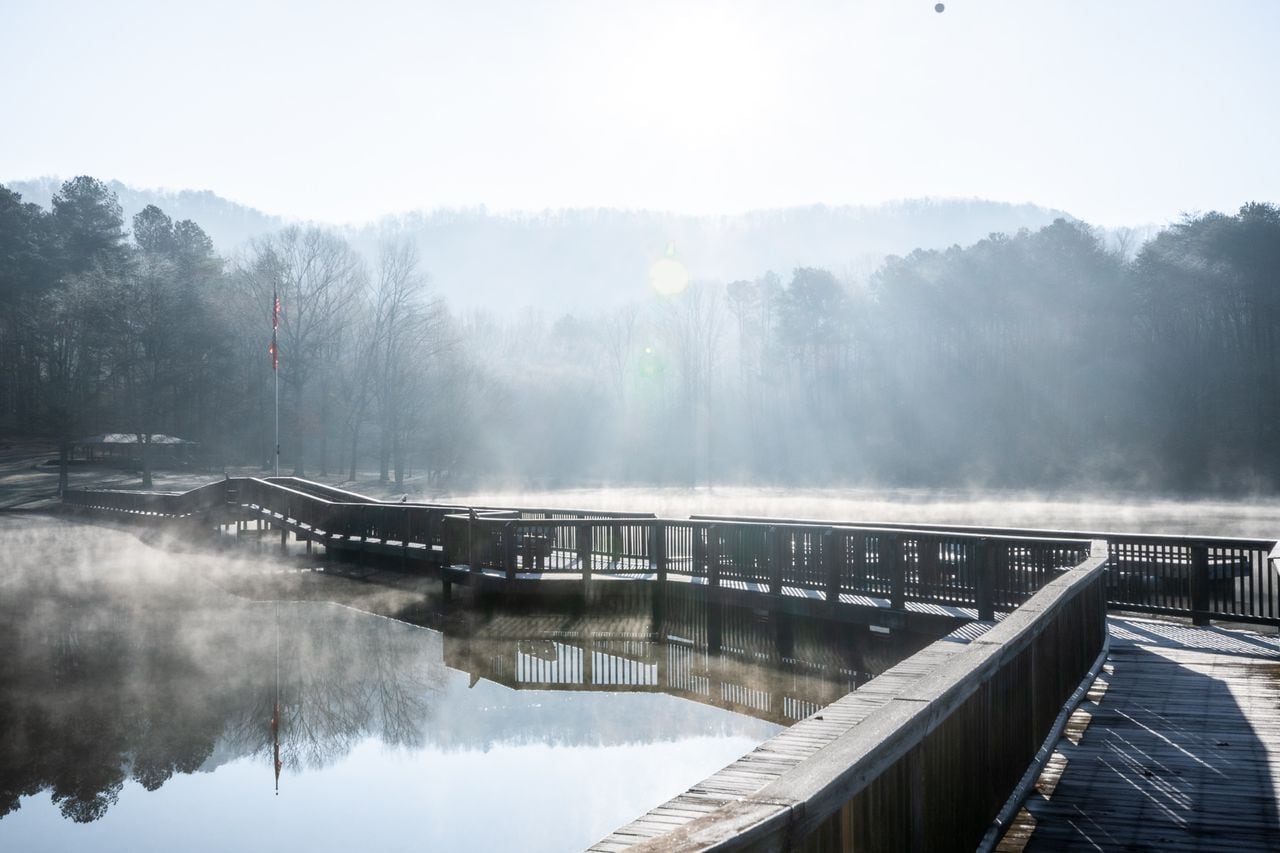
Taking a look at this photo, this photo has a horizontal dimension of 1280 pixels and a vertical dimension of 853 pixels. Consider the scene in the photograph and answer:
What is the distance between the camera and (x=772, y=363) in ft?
279

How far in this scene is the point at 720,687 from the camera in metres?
14.2

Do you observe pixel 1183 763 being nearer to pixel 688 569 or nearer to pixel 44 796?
pixel 44 796

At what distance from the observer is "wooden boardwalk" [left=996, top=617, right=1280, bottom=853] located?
5.73 meters

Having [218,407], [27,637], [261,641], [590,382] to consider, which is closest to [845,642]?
[261,641]

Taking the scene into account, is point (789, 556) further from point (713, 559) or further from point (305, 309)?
point (305, 309)

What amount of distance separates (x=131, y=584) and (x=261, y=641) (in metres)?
8.79

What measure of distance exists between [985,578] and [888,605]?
169 centimetres

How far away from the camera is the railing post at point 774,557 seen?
1692cm

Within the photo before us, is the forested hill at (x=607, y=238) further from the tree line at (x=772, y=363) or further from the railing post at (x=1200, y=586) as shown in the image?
the railing post at (x=1200, y=586)

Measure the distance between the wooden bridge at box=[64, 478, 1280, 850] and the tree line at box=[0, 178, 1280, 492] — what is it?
3460cm

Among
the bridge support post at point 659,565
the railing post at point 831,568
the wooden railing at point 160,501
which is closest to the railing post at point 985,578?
the railing post at point 831,568

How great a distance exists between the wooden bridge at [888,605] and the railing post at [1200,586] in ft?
0.07

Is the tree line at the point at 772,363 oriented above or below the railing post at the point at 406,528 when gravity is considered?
above

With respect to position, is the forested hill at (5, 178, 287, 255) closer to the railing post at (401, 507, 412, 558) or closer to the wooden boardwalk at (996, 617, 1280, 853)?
the railing post at (401, 507, 412, 558)
